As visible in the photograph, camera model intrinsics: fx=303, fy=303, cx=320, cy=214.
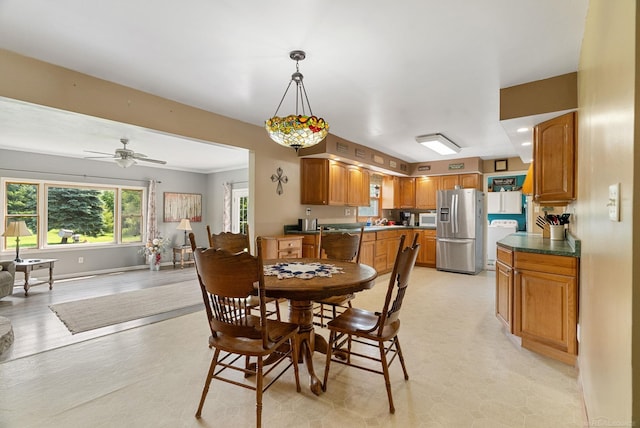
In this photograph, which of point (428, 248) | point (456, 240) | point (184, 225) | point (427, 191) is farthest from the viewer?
point (184, 225)

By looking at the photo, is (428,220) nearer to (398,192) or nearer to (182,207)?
(398,192)

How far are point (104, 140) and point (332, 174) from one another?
3.71 m

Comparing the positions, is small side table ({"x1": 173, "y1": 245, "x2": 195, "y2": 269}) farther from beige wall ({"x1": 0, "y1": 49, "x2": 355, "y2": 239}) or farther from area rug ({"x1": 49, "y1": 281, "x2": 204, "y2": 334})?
beige wall ({"x1": 0, "y1": 49, "x2": 355, "y2": 239})

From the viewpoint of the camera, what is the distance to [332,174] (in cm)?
502

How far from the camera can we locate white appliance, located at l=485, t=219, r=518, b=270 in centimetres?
644

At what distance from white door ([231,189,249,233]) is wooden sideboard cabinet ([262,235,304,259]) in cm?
370

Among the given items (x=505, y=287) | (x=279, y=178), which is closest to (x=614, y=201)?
(x=505, y=287)

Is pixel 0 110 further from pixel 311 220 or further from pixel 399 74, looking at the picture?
pixel 399 74

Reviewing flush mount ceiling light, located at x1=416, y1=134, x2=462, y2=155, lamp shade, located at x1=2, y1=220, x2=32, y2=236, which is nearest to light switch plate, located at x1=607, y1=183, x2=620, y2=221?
flush mount ceiling light, located at x1=416, y1=134, x2=462, y2=155

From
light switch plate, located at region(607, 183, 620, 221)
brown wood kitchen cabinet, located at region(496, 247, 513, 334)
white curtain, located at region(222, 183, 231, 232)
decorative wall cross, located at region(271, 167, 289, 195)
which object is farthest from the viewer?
white curtain, located at region(222, 183, 231, 232)

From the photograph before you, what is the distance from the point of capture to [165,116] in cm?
319

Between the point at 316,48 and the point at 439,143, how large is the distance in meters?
3.30

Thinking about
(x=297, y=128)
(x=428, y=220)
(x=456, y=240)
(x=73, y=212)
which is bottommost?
(x=456, y=240)

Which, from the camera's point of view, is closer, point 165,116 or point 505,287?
point 505,287
